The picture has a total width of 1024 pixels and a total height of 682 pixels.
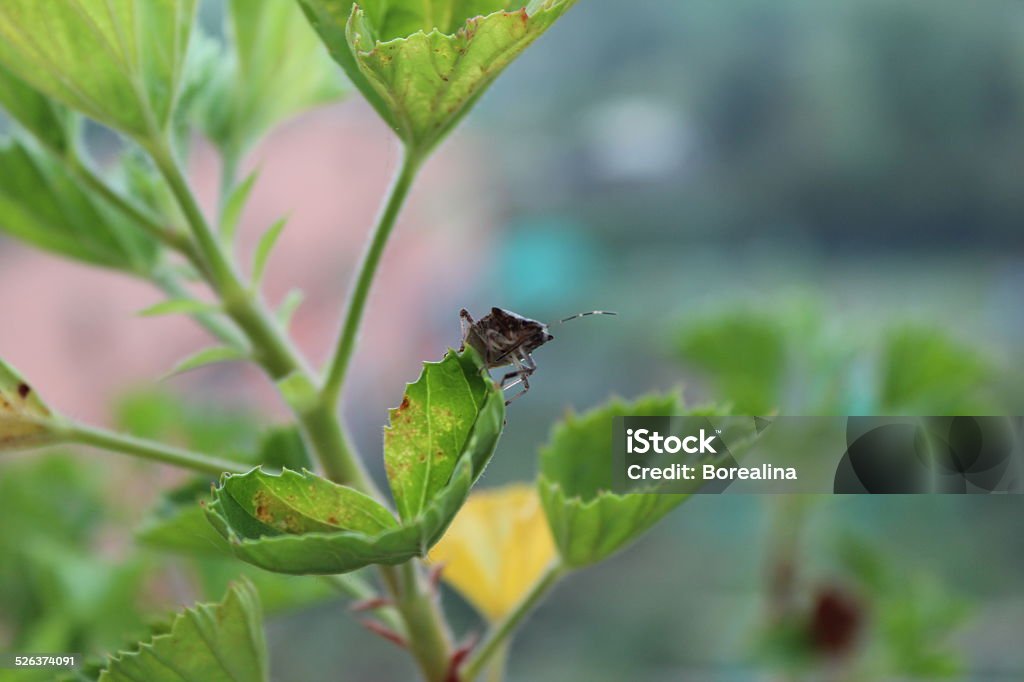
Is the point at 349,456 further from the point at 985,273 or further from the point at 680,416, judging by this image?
the point at 985,273

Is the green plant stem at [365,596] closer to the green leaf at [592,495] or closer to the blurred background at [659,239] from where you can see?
the green leaf at [592,495]

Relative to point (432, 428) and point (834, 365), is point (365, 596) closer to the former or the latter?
point (432, 428)

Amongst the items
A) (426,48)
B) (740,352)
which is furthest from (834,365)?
(426,48)

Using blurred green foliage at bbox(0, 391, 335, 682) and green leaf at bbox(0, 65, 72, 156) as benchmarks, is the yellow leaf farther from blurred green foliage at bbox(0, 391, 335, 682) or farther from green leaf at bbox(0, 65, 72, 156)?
green leaf at bbox(0, 65, 72, 156)

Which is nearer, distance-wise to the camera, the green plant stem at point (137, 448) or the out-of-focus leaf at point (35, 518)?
the green plant stem at point (137, 448)

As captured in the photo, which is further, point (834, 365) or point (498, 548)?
point (834, 365)

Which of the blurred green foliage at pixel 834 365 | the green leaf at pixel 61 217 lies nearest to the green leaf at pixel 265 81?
the green leaf at pixel 61 217

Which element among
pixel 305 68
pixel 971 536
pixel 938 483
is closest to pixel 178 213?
pixel 305 68
